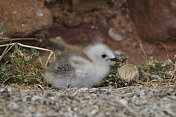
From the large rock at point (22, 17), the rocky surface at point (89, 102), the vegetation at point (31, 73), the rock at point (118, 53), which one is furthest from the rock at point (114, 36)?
the rocky surface at point (89, 102)

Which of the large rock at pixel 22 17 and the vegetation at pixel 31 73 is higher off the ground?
the large rock at pixel 22 17

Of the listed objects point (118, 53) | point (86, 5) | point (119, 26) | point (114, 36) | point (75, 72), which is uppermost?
point (86, 5)

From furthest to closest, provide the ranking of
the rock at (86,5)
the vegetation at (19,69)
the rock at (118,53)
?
the rock at (86,5), the rock at (118,53), the vegetation at (19,69)

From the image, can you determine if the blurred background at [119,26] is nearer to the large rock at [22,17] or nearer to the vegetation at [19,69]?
the large rock at [22,17]

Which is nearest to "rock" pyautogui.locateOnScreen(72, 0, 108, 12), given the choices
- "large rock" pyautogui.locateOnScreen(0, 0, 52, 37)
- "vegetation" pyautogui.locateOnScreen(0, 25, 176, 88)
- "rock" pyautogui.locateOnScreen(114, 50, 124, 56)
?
"rock" pyautogui.locateOnScreen(114, 50, 124, 56)

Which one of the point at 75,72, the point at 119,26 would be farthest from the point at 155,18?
the point at 75,72

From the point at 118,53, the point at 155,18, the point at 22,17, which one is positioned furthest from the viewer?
the point at 118,53

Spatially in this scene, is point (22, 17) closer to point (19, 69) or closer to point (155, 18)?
point (19, 69)
